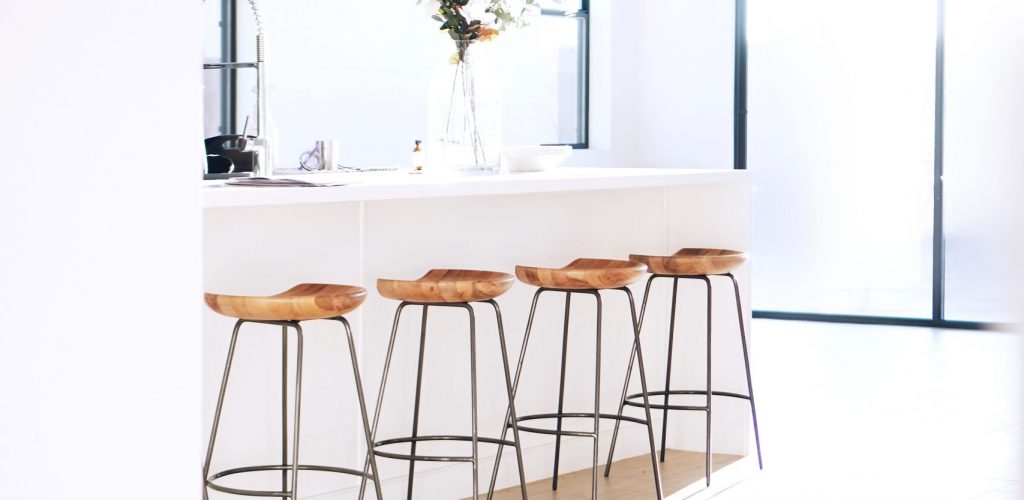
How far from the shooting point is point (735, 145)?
25.1 ft

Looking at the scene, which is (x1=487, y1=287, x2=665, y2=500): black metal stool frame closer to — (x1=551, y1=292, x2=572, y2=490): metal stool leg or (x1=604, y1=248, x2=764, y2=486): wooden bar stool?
(x1=551, y1=292, x2=572, y2=490): metal stool leg

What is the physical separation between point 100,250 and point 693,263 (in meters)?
2.17

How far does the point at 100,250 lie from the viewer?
204 cm

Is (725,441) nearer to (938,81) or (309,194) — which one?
(309,194)

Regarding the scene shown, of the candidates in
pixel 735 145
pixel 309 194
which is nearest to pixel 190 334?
pixel 309 194

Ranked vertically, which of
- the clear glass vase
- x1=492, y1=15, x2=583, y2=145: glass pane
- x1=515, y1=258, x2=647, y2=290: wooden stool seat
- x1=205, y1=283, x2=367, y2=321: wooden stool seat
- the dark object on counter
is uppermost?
x1=492, y1=15, x2=583, y2=145: glass pane

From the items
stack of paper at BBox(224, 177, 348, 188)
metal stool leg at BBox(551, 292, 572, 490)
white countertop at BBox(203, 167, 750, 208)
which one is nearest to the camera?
white countertop at BBox(203, 167, 750, 208)

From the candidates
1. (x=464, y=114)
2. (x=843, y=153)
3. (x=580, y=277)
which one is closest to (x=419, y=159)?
(x=464, y=114)

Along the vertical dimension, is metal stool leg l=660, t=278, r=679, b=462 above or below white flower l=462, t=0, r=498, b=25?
below

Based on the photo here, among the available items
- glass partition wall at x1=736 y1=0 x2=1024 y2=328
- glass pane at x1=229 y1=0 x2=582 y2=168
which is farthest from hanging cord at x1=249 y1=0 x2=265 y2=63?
glass partition wall at x1=736 y1=0 x2=1024 y2=328

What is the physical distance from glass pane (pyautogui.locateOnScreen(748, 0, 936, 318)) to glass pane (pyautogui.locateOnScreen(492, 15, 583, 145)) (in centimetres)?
118

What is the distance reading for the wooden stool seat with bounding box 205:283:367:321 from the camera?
254 cm

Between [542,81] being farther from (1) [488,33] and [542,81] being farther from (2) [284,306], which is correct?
(2) [284,306]

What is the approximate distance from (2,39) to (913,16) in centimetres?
624
